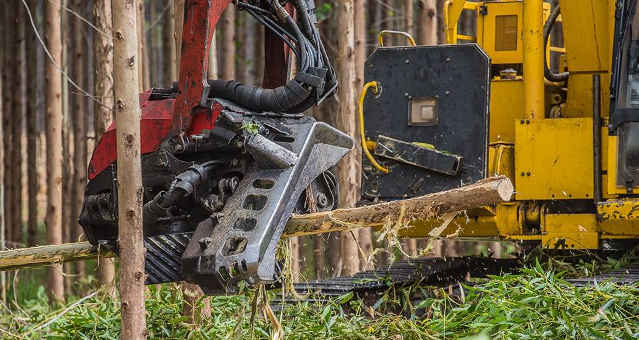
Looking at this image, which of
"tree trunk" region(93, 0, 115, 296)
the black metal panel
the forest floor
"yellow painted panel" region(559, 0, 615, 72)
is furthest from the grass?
"tree trunk" region(93, 0, 115, 296)

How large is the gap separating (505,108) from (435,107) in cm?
84

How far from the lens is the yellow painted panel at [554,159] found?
24.5ft

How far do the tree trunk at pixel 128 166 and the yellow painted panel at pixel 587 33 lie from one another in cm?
399

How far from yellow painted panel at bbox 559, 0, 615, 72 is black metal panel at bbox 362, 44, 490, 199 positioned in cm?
81

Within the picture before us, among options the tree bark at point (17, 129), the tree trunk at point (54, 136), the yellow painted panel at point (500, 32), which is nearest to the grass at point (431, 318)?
the yellow painted panel at point (500, 32)

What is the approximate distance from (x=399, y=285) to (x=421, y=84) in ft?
5.36

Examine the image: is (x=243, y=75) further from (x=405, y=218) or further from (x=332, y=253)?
(x=405, y=218)

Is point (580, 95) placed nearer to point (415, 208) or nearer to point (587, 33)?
point (587, 33)

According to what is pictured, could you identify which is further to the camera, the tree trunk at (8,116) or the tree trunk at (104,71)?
the tree trunk at (8,116)

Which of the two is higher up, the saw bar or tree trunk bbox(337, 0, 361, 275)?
tree trunk bbox(337, 0, 361, 275)

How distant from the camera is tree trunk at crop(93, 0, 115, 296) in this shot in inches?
396

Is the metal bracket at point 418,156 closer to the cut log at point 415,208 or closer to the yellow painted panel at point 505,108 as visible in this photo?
the yellow painted panel at point 505,108

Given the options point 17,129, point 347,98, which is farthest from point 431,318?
point 17,129

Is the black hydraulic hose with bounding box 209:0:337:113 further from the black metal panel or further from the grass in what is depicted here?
A: the black metal panel
